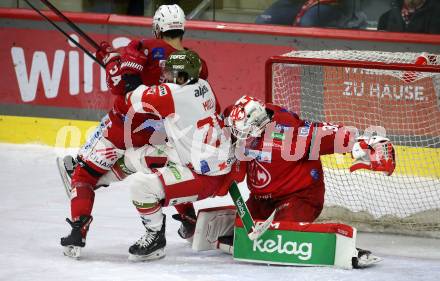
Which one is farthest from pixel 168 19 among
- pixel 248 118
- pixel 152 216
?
pixel 152 216

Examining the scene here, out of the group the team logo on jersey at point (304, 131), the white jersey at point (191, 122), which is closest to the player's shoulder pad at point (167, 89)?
the white jersey at point (191, 122)

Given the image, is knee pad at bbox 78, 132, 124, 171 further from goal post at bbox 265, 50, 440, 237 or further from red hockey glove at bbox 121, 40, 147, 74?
goal post at bbox 265, 50, 440, 237

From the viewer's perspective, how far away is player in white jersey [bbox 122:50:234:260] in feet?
16.4

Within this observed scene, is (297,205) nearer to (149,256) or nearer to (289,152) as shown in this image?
(289,152)

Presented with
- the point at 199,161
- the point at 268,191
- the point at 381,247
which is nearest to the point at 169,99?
the point at 199,161

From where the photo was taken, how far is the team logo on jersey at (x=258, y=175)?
5137 millimetres

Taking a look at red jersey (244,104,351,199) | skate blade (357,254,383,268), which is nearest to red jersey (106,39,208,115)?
red jersey (244,104,351,199)

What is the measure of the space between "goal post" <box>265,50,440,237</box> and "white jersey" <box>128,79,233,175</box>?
0.95m

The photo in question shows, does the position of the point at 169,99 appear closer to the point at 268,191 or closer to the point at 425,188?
the point at 268,191

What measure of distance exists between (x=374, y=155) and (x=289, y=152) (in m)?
0.39

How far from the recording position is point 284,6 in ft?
25.0

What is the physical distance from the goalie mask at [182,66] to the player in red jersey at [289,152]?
9.8 inches

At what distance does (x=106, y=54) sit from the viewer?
5855 millimetres

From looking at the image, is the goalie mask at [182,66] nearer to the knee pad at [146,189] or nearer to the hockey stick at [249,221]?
the knee pad at [146,189]
